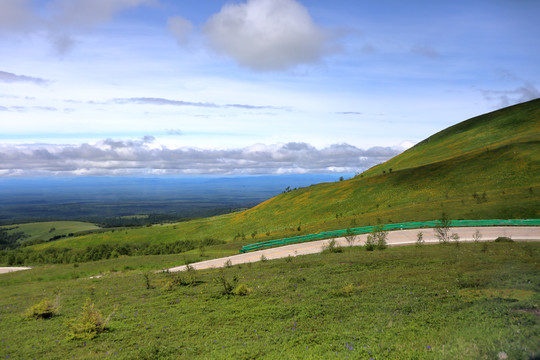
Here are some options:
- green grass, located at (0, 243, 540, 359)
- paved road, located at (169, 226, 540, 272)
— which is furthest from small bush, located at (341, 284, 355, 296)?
paved road, located at (169, 226, 540, 272)

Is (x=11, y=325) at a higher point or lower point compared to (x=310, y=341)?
lower

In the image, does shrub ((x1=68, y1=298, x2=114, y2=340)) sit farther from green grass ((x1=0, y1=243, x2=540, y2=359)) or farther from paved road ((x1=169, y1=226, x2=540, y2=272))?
paved road ((x1=169, y1=226, x2=540, y2=272))

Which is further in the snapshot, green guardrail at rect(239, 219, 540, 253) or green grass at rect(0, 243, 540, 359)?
green guardrail at rect(239, 219, 540, 253)

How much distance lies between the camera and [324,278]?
55.8 feet

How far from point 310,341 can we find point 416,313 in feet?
12.8

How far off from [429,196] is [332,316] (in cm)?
4557

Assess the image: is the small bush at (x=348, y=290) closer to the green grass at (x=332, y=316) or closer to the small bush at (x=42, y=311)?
the green grass at (x=332, y=316)

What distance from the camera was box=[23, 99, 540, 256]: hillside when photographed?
39.8 metres

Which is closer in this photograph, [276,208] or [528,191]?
[528,191]

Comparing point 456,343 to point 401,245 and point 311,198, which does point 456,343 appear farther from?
point 311,198

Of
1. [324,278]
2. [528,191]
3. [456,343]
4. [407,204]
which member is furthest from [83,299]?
[528,191]

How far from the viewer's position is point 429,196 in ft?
166

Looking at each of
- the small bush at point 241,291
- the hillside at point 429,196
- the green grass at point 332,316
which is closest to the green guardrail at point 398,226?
the hillside at point 429,196

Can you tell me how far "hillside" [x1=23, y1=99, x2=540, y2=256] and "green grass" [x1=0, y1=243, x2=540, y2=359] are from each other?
22195mm
